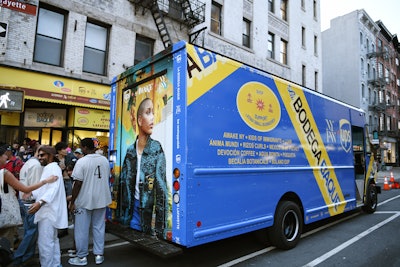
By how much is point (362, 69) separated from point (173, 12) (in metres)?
29.8

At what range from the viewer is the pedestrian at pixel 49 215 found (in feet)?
12.9

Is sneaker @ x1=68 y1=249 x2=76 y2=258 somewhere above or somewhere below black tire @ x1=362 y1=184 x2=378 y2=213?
below

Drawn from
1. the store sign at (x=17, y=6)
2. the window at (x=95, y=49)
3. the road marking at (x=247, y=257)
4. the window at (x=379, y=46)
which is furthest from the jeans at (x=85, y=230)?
the window at (x=379, y=46)

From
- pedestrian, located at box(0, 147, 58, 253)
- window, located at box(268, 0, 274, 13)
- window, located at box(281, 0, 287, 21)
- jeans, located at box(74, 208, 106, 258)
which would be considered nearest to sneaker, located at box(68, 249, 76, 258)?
jeans, located at box(74, 208, 106, 258)

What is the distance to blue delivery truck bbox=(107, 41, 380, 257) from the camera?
3.82 m

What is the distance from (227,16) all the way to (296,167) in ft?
43.6

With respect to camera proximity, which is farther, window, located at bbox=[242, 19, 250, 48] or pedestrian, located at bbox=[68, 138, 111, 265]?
window, located at bbox=[242, 19, 250, 48]

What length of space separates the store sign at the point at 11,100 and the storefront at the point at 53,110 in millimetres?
→ 91

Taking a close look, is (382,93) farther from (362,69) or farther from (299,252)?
(299,252)

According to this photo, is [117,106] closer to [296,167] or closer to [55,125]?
[296,167]

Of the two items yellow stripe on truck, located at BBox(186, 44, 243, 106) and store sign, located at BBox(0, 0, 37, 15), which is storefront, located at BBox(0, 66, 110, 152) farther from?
yellow stripe on truck, located at BBox(186, 44, 243, 106)

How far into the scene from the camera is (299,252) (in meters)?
5.10

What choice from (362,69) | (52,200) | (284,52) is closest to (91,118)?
(52,200)

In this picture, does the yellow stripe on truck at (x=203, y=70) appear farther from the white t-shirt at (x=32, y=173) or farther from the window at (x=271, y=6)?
the window at (x=271, y=6)
